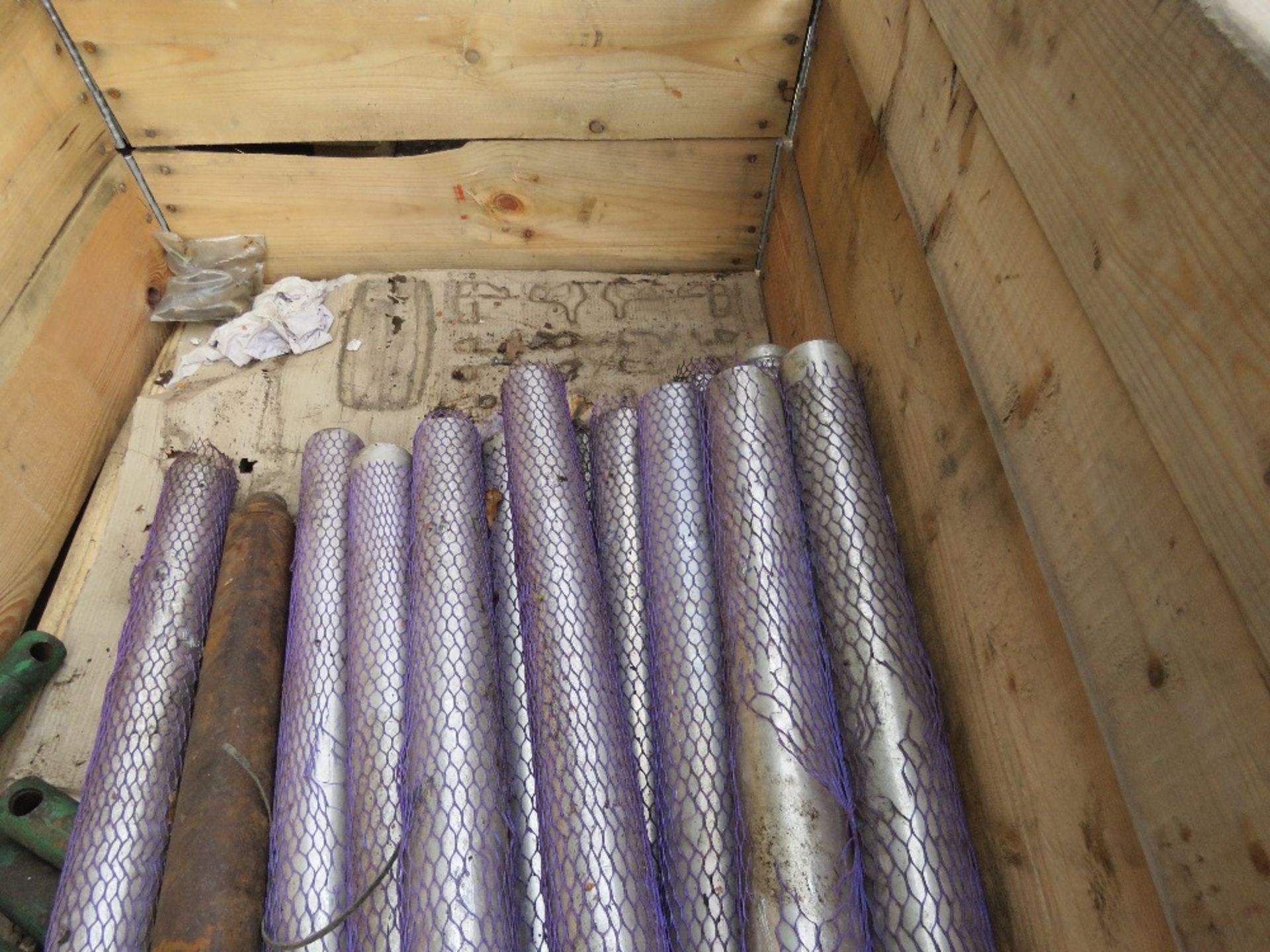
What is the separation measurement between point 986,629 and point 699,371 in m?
1.02

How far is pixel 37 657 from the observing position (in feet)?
5.75

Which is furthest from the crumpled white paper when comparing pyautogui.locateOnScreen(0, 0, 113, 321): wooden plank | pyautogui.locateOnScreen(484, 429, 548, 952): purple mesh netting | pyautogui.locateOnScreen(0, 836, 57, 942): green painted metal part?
pyautogui.locateOnScreen(0, 836, 57, 942): green painted metal part

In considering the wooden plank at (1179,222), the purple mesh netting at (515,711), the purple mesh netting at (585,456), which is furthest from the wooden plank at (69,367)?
the wooden plank at (1179,222)

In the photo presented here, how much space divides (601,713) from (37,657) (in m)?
1.23

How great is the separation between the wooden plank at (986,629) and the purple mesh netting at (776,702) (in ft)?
0.61

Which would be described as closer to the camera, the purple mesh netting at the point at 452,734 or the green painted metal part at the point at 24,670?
the purple mesh netting at the point at 452,734

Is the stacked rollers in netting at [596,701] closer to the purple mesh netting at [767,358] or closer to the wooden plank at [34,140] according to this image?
the purple mesh netting at [767,358]

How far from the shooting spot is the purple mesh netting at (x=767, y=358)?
1.74 metres

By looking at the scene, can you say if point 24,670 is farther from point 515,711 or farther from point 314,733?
point 515,711

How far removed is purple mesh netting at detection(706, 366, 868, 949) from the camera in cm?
116

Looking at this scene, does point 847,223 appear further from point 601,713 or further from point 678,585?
point 601,713

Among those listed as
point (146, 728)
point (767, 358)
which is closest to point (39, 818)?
point (146, 728)

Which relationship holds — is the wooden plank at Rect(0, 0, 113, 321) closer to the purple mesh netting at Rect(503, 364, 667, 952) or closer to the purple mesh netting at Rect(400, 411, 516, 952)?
the purple mesh netting at Rect(400, 411, 516, 952)

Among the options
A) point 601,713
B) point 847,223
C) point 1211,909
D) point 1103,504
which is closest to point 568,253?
point 847,223
